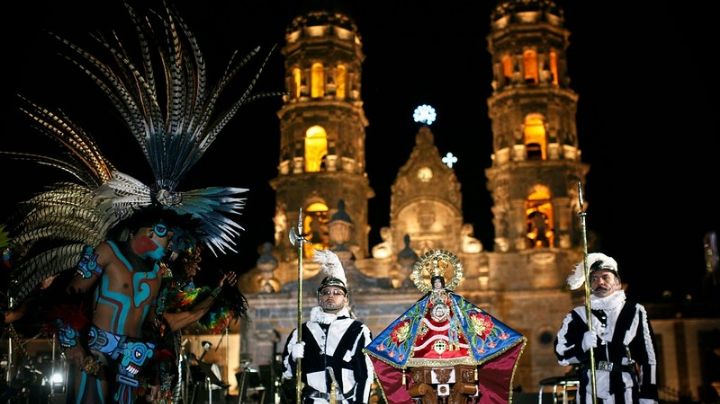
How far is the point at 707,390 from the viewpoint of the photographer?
88.7ft

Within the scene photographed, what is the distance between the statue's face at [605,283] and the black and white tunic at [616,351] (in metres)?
0.06

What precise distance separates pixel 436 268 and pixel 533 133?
993 inches

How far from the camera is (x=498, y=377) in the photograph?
9.57m

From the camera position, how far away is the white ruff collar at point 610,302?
28.1ft

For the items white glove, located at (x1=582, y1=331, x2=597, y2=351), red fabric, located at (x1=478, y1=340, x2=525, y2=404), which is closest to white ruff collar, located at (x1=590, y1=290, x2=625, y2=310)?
white glove, located at (x1=582, y1=331, x2=597, y2=351)

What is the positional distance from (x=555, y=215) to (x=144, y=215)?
1033 inches

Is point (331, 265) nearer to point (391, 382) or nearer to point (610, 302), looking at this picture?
point (391, 382)

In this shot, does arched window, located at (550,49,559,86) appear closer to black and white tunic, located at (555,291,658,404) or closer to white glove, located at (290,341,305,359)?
black and white tunic, located at (555,291,658,404)

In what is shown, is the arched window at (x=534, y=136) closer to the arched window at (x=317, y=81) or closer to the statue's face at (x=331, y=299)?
the arched window at (x=317, y=81)

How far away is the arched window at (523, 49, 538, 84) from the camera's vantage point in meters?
34.3

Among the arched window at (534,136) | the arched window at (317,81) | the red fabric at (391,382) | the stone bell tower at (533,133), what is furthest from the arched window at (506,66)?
the red fabric at (391,382)

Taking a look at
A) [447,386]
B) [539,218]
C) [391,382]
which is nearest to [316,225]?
[539,218]

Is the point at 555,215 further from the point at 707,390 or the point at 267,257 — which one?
the point at 267,257

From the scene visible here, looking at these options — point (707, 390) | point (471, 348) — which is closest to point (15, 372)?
point (471, 348)
